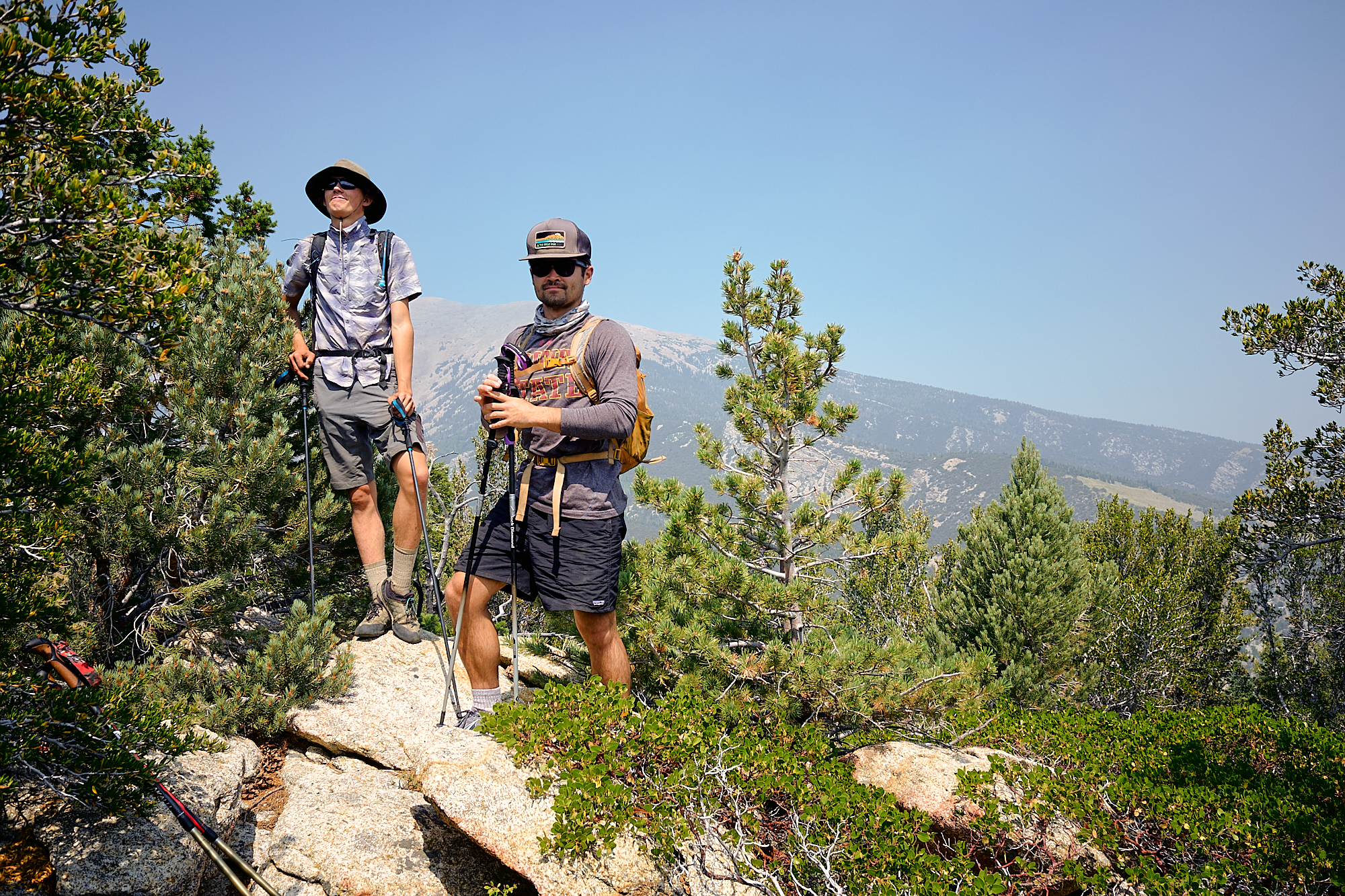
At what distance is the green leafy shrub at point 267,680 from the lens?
416cm

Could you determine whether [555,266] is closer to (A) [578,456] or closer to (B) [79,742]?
(A) [578,456]

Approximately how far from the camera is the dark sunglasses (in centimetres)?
389

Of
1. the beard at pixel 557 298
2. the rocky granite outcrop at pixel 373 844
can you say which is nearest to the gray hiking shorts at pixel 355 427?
the beard at pixel 557 298

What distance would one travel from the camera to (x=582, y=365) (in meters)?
3.93

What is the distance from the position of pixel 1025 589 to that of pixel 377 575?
14.6m

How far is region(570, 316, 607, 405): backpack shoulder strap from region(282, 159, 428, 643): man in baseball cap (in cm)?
140

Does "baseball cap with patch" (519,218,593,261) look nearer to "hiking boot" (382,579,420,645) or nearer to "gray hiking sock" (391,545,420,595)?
"gray hiking sock" (391,545,420,595)

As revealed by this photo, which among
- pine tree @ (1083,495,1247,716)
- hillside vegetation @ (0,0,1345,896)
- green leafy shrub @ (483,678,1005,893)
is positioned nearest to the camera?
hillside vegetation @ (0,0,1345,896)

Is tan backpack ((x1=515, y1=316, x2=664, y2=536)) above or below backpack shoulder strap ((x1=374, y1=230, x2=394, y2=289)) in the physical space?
below

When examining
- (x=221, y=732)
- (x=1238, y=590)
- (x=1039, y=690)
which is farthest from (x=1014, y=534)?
(x=221, y=732)

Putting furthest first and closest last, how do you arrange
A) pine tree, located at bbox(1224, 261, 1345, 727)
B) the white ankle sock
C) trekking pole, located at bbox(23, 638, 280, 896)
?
pine tree, located at bbox(1224, 261, 1345, 727)
the white ankle sock
trekking pole, located at bbox(23, 638, 280, 896)

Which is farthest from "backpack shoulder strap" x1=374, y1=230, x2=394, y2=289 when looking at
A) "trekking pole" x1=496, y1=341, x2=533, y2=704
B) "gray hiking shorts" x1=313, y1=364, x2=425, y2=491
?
"trekking pole" x1=496, y1=341, x2=533, y2=704

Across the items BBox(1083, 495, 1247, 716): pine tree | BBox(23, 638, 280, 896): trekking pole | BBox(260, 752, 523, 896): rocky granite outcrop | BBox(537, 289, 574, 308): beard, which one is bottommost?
BBox(1083, 495, 1247, 716): pine tree

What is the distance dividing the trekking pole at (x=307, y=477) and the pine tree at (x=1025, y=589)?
13097mm
